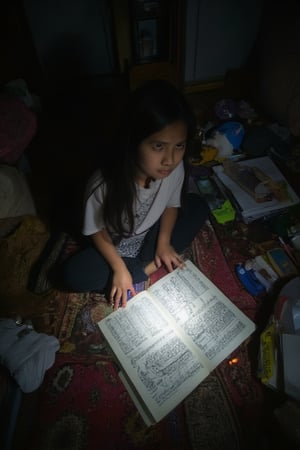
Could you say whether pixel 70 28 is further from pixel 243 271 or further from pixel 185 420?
pixel 185 420

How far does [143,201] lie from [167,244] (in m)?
0.24

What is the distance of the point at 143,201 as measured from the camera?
2.84 ft

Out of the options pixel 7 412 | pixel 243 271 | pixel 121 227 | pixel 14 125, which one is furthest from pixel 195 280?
pixel 14 125

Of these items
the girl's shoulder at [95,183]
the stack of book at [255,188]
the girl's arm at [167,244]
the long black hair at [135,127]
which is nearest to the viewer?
the long black hair at [135,127]

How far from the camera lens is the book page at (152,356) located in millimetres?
791

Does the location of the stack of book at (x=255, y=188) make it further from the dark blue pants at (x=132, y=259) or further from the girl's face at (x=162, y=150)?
the girl's face at (x=162, y=150)

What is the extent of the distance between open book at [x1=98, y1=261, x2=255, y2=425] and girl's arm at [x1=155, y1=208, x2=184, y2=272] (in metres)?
0.07

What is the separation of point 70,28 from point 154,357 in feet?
7.51

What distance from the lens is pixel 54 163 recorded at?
164 cm

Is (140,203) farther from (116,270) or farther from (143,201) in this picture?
(116,270)

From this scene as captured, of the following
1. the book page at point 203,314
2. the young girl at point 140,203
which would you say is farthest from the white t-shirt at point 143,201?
the book page at point 203,314

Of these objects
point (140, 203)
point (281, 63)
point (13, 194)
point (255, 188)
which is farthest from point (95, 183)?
point (281, 63)

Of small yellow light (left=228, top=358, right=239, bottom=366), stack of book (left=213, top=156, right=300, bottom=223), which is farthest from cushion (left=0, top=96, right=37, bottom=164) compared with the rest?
small yellow light (left=228, top=358, right=239, bottom=366)

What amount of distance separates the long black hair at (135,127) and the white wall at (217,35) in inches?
60.5
